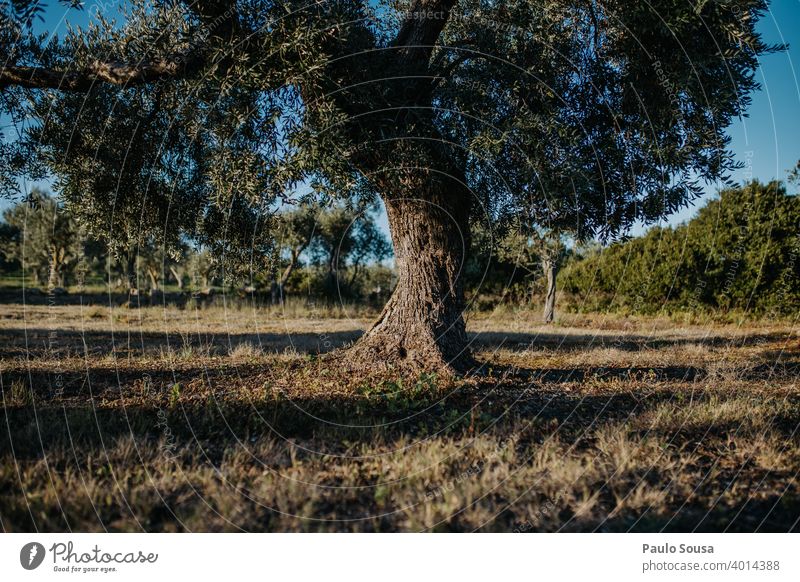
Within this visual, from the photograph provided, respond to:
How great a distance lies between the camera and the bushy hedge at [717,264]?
24812 mm

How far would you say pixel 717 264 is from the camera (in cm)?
2794

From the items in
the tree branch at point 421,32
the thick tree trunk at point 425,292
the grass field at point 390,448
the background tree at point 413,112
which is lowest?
the grass field at point 390,448

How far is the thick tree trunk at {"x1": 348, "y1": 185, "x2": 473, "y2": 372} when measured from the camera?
29.7 feet

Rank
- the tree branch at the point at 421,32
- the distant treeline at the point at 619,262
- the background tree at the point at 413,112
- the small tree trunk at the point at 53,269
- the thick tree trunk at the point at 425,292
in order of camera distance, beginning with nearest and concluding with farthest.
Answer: the background tree at the point at 413,112, the tree branch at the point at 421,32, the thick tree trunk at the point at 425,292, the small tree trunk at the point at 53,269, the distant treeline at the point at 619,262

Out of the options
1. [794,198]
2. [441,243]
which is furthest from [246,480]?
[794,198]

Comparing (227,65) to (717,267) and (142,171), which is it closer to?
(142,171)

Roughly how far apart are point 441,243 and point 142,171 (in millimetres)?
7325

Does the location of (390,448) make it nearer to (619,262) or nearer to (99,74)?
(99,74)

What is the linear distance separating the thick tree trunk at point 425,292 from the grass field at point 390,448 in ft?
2.47

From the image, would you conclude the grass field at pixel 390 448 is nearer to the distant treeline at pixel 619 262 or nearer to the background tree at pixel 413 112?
the background tree at pixel 413 112

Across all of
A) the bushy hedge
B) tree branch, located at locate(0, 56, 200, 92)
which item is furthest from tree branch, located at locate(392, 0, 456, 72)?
the bushy hedge

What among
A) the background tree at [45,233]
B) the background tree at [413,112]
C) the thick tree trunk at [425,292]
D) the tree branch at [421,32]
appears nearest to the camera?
the background tree at [413,112]

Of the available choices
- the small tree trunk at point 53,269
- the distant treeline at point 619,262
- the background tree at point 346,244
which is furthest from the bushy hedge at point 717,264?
the small tree trunk at point 53,269

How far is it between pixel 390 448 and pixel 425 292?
168 inches
